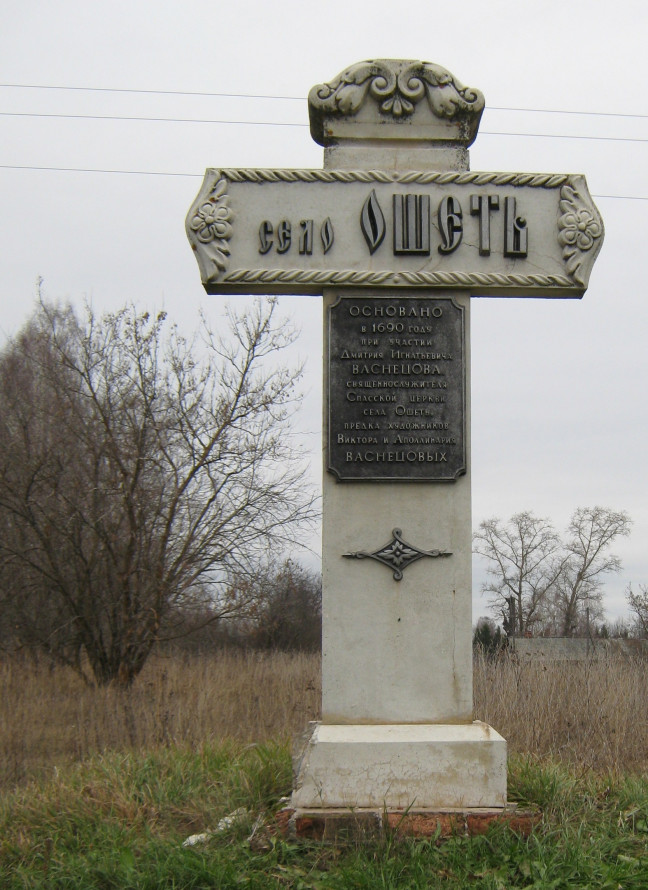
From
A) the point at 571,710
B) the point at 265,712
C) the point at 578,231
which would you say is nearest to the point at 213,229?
the point at 578,231

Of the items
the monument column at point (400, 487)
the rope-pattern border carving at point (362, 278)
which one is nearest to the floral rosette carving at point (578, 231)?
the rope-pattern border carving at point (362, 278)

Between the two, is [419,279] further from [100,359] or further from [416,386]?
[100,359]

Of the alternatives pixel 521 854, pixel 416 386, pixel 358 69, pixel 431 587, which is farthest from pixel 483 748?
pixel 358 69

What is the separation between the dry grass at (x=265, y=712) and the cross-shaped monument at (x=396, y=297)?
187 centimetres

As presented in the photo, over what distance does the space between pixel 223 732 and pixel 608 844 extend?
420 cm

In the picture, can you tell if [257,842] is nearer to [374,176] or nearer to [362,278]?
[362,278]

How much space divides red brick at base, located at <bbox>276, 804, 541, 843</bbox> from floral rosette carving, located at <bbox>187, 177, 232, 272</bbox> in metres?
2.67

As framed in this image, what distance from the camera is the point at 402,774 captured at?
3971 millimetres

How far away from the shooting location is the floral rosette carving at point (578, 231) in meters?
4.56

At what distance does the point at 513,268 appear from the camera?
454cm

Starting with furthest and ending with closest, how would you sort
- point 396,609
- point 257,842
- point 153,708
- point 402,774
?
point 153,708, point 396,609, point 402,774, point 257,842

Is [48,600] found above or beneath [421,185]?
beneath

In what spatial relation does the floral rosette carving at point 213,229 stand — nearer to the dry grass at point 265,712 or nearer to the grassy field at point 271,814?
the grassy field at point 271,814

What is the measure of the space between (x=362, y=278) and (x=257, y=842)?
2.70 m
